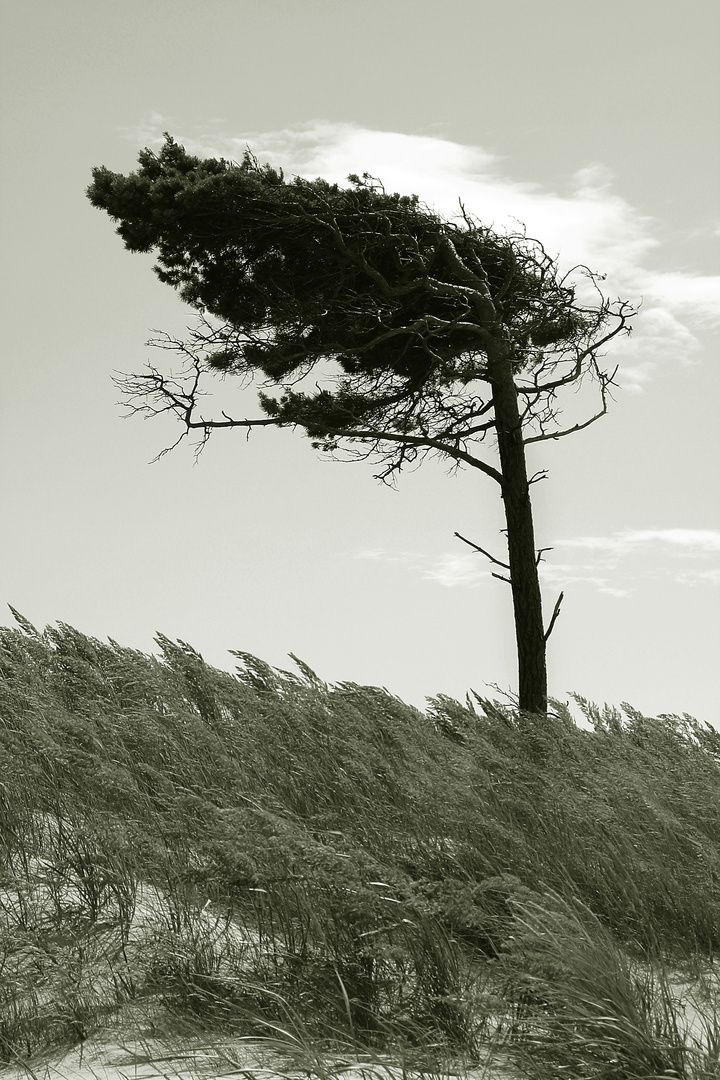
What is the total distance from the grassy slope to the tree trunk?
12.0ft

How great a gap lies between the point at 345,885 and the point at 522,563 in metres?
8.07

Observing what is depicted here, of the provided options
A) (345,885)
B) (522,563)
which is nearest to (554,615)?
(522,563)

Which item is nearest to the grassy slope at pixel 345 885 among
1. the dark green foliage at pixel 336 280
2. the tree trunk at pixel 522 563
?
the tree trunk at pixel 522 563

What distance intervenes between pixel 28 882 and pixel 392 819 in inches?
74.4

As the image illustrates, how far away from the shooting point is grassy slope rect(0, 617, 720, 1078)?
3.25 metres

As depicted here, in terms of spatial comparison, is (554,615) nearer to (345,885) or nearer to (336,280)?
(336,280)

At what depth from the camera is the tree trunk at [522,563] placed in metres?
11.0

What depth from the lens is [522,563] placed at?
11016 mm

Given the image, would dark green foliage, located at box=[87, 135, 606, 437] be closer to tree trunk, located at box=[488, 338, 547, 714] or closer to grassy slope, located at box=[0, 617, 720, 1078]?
tree trunk, located at box=[488, 338, 547, 714]

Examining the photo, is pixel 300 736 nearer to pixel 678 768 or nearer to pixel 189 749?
pixel 189 749

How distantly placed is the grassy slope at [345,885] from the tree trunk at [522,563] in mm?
3663

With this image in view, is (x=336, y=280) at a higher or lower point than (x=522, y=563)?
higher

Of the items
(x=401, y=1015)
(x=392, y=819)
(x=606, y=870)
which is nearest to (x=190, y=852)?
(x=392, y=819)

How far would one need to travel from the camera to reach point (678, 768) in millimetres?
7398
